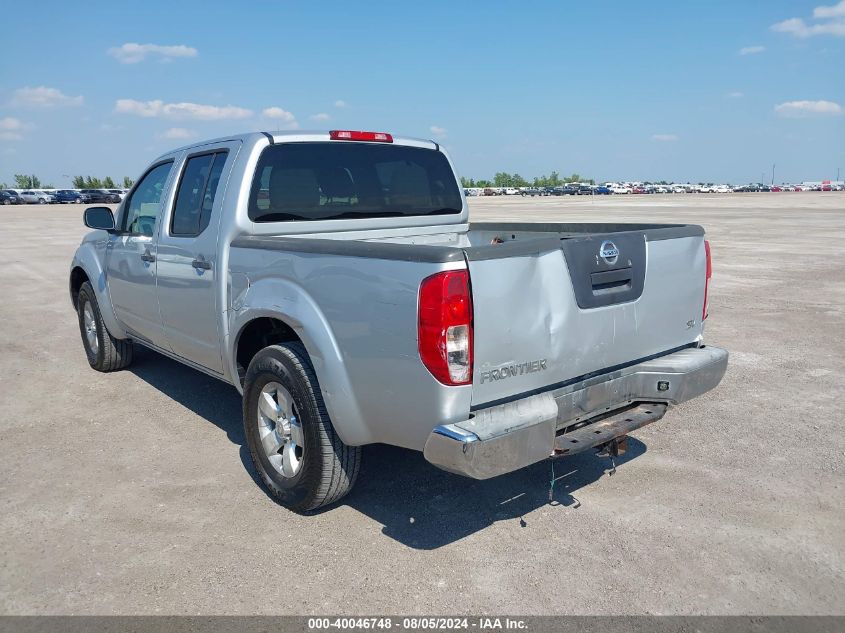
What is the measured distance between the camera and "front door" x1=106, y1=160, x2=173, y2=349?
522cm

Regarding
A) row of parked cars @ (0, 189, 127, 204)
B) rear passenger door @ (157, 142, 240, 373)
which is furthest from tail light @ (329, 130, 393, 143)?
row of parked cars @ (0, 189, 127, 204)

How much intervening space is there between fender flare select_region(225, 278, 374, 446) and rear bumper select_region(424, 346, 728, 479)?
0.53m

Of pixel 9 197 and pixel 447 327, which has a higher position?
pixel 447 327

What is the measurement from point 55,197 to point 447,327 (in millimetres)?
81150

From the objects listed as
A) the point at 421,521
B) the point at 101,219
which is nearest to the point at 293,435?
the point at 421,521

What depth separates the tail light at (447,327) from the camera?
9.39 feet

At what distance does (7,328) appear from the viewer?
8953mm

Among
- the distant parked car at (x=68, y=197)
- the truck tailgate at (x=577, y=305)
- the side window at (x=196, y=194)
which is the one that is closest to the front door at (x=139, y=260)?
the side window at (x=196, y=194)

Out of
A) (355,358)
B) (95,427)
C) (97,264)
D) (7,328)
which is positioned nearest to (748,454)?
(355,358)

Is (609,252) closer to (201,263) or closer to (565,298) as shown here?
(565,298)

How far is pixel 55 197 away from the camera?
7269cm

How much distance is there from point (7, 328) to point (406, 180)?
6.73 m

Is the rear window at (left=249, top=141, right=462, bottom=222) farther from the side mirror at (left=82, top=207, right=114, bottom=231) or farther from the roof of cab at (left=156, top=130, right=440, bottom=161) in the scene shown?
the side mirror at (left=82, top=207, right=114, bottom=231)

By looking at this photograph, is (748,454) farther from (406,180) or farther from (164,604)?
(164,604)
